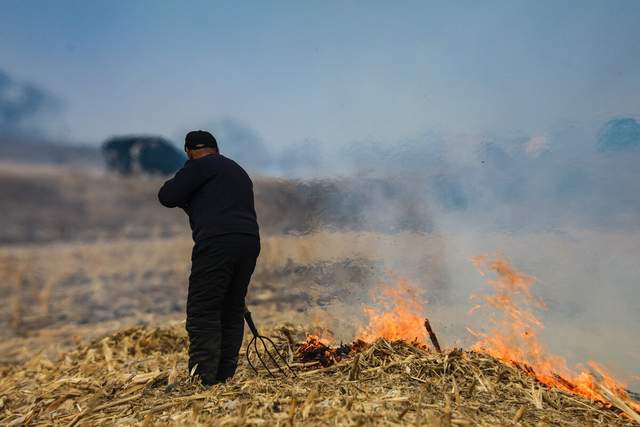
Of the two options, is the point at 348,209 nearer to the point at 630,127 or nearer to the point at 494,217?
the point at 494,217

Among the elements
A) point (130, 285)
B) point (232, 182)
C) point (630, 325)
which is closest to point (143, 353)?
point (232, 182)

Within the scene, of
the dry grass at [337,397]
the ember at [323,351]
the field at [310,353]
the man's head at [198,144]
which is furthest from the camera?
the ember at [323,351]

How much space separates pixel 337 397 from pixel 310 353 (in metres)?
1.57

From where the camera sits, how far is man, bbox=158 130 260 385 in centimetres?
419

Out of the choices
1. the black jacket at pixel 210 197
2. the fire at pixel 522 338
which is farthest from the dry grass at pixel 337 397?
the black jacket at pixel 210 197

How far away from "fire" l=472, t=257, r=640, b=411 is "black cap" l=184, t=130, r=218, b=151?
133 inches

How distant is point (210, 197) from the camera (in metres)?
4.32

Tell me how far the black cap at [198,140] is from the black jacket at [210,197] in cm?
18

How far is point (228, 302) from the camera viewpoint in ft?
14.7

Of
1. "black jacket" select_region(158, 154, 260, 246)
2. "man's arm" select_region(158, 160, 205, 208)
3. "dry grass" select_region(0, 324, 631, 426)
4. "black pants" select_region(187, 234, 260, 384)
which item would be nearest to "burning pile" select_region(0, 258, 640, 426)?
"dry grass" select_region(0, 324, 631, 426)

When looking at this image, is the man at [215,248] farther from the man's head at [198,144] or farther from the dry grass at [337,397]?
the dry grass at [337,397]

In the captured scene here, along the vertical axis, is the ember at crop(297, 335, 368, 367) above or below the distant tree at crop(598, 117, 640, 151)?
below

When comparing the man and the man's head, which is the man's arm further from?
the man's head

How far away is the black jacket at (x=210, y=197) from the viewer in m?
4.25
